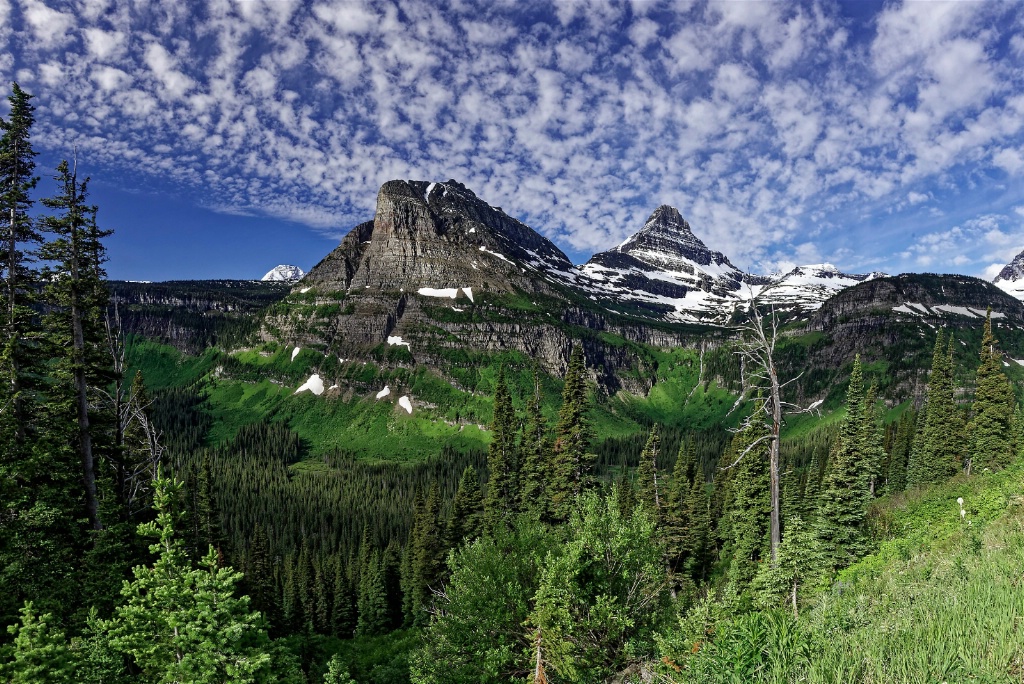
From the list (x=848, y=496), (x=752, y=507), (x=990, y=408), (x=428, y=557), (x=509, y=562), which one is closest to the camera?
(x=509, y=562)

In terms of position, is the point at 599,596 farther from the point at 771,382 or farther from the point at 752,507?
the point at 752,507

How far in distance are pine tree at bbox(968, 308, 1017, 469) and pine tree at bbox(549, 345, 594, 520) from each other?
50795mm

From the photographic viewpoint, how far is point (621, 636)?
19.0 m

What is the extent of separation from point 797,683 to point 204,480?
181 feet

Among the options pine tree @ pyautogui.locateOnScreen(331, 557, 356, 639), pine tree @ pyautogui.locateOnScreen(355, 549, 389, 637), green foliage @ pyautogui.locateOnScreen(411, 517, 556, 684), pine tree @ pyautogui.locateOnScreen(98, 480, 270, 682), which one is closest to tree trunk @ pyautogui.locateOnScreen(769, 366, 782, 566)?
green foliage @ pyautogui.locateOnScreen(411, 517, 556, 684)

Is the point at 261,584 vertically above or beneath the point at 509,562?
beneath

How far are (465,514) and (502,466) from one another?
37.9 ft

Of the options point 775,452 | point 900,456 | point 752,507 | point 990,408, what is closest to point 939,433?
point 990,408

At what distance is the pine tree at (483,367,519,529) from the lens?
154 ft

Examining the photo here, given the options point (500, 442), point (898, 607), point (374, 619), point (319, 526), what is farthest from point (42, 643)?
point (319, 526)

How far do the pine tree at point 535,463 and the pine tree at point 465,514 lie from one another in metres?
10.9

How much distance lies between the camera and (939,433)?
65375 mm

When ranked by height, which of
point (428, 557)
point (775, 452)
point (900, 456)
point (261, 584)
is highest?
point (775, 452)

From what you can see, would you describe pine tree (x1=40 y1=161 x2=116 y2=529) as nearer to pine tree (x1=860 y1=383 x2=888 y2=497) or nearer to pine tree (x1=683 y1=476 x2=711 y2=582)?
pine tree (x1=860 y1=383 x2=888 y2=497)
